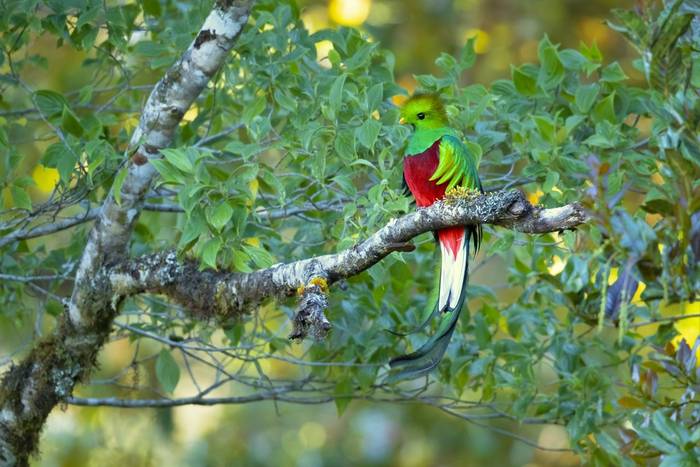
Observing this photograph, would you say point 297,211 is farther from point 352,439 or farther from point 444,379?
point 352,439

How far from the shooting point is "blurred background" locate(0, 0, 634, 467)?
729cm

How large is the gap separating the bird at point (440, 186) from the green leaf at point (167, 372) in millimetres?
928

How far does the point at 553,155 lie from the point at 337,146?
2.31 feet

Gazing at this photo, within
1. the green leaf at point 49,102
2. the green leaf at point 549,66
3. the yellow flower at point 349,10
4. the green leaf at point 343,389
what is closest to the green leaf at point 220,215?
the green leaf at point 49,102

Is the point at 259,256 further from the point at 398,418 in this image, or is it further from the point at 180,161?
the point at 398,418

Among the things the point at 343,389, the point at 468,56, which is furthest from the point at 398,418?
Result: the point at 468,56

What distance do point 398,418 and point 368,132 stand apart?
16.8 ft

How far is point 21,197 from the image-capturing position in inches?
124

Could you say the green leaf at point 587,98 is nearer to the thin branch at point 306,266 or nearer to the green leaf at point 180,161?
the thin branch at point 306,266

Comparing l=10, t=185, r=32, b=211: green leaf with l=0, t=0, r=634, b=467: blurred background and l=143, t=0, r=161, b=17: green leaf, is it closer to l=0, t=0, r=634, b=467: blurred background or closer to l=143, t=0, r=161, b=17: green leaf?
l=143, t=0, r=161, b=17: green leaf

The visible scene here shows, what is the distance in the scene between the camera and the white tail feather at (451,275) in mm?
3006

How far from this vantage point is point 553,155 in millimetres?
3125

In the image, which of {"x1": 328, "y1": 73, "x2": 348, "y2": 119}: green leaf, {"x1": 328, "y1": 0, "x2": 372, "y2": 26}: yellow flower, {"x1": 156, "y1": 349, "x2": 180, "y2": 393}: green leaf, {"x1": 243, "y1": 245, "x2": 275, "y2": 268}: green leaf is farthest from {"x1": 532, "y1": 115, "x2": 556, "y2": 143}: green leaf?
{"x1": 328, "y1": 0, "x2": 372, "y2": 26}: yellow flower

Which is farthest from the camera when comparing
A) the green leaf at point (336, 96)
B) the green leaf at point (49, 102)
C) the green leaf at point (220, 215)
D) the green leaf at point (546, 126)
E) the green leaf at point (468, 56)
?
the green leaf at point (468, 56)
